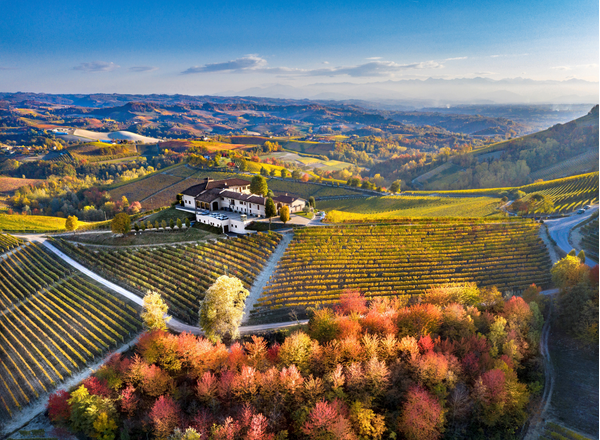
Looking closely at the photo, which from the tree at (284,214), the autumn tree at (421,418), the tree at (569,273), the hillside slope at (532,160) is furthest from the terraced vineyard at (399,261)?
the hillside slope at (532,160)

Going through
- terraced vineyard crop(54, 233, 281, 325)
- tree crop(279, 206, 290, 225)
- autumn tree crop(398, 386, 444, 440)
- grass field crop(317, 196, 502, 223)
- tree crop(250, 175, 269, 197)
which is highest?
tree crop(250, 175, 269, 197)

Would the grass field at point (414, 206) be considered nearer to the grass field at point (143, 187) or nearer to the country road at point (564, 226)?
the country road at point (564, 226)

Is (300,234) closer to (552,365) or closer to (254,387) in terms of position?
(254,387)

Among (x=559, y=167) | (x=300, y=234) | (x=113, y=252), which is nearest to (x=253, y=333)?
(x=300, y=234)

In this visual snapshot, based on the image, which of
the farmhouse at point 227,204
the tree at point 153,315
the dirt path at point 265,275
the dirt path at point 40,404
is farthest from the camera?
the farmhouse at point 227,204

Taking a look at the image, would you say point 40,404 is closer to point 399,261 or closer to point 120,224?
point 120,224

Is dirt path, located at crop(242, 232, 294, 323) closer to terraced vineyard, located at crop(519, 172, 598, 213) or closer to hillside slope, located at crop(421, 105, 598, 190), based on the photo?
terraced vineyard, located at crop(519, 172, 598, 213)

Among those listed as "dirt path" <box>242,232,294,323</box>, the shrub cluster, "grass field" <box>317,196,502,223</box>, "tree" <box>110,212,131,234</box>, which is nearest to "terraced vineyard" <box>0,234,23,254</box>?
"tree" <box>110,212,131,234</box>
